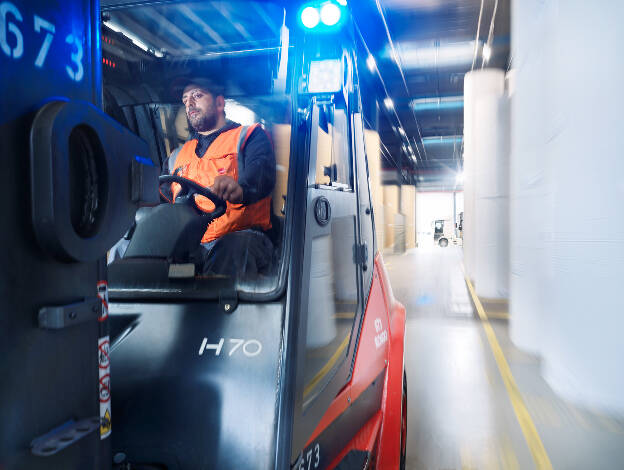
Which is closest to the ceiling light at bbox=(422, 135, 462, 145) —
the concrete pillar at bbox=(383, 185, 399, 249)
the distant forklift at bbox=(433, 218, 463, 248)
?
the concrete pillar at bbox=(383, 185, 399, 249)

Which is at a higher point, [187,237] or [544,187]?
[544,187]

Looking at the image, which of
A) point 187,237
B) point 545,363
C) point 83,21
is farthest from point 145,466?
point 545,363

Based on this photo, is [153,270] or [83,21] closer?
[83,21]

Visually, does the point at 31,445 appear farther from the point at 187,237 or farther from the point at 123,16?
the point at 123,16

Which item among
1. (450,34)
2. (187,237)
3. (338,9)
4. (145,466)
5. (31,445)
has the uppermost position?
(450,34)

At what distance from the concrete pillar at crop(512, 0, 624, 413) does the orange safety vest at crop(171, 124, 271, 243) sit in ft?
8.48

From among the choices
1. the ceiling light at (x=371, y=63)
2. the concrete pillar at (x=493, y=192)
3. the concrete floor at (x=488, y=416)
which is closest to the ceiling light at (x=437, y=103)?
the ceiling light at (x=371, y=63)

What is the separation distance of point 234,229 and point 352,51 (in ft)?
3.36

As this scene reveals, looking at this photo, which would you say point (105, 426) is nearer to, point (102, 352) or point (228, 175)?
point (102, 352)

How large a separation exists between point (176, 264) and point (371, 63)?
1068cm

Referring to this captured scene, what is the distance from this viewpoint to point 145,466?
137cm

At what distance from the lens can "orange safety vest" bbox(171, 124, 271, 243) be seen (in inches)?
77.4

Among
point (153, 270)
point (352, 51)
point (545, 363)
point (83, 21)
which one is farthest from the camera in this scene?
point (545, 363)

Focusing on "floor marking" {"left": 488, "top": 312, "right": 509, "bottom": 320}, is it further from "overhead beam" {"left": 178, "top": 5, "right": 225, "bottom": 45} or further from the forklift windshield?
"overhead beam" {"left": 178, "top": 5, "right": 225, "bottom": 45}
